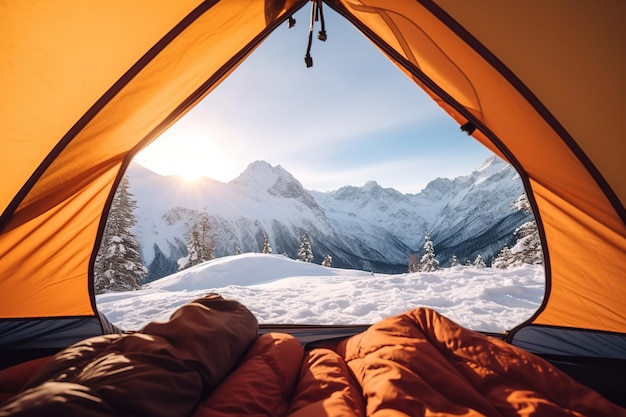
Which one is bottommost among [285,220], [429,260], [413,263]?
[413,263]

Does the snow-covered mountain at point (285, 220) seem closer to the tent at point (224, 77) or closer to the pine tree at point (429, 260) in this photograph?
the pine tree at point (429, 260)

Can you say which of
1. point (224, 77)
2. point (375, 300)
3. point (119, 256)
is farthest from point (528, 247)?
point (119, 256)

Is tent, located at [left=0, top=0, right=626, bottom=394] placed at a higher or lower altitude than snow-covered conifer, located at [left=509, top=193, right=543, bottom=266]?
higher

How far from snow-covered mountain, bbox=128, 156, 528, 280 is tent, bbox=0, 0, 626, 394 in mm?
24890

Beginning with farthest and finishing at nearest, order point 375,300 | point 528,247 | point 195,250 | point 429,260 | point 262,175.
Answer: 1. point 262,175
2. point 429,260
3. point 195,250
4. point 528,247
5. point 375,300

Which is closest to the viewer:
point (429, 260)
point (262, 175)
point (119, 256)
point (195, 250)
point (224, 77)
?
point (224, 77)

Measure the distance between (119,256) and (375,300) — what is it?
1429 cm

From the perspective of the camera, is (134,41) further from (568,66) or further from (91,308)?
(568,66)

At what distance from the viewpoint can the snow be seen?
3619mm

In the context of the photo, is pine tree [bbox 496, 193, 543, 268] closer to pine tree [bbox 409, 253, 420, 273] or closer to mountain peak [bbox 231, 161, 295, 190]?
pine tree [bbox 409, 253, 420, 273]

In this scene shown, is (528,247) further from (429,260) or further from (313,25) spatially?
(313,25)

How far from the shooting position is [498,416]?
1.21 m

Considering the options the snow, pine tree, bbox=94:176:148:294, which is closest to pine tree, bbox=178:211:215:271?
pine tree, bbox=94:176:148:294

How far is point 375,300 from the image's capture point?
4.44 meters
